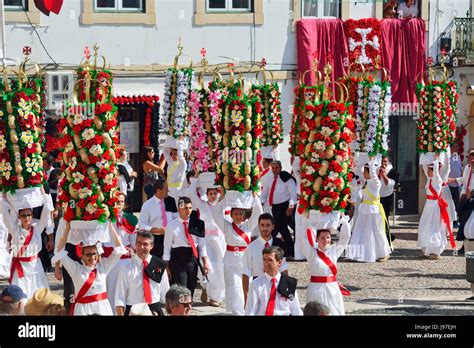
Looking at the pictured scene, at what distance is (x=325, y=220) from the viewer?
42.7ft

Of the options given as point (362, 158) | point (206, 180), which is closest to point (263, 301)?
point (206, 180)

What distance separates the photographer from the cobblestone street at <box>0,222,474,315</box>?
14.4 meters

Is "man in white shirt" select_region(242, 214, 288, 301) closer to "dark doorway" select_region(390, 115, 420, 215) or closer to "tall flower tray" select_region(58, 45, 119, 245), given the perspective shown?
"tall flower tray" select_region(58, 45, 119, 245)

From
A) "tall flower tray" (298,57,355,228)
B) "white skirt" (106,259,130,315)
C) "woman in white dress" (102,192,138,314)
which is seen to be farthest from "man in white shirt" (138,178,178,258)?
"white skirt" (106,259,130,315)

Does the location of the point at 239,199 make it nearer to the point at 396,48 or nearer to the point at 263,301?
the point at 263,301

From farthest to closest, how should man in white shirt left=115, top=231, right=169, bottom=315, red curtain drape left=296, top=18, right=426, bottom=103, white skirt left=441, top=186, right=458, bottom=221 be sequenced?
red curtain drape left=296, top=18, right=426, bottom=103
white skirt left=441, top=186, right=458, bottom=221
man in white shirt left=115, top=231, right=169, bottom=315

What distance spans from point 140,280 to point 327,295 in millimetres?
1880

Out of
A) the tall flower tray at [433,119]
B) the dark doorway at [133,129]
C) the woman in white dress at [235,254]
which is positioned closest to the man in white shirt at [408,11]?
the dark doorway at [133,129]

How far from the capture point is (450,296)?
15.5 m

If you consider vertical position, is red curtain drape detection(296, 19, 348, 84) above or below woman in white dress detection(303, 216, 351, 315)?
above

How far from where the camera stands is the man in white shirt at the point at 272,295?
10.5 metres

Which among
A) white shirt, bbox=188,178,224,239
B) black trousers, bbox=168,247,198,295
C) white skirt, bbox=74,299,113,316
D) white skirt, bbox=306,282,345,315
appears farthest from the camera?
white shirt, bbox=188,178,224,239
